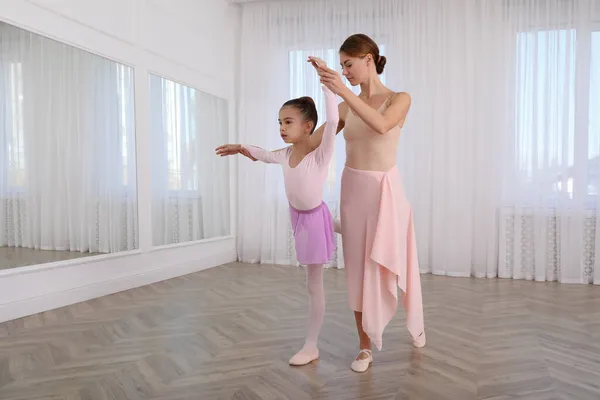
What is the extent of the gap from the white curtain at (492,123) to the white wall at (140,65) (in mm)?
919

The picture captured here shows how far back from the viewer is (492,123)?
16.2 ft

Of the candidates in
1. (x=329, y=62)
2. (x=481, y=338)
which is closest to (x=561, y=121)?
(x=329, y=62)

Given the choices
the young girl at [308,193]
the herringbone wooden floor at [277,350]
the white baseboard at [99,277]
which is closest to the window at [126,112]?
the white baseboard at [99,277]

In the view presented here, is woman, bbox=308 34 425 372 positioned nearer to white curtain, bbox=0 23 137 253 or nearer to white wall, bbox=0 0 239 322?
white curtain, bbox=0 23 137 253

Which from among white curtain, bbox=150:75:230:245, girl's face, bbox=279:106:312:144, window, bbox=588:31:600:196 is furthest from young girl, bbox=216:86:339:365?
window, bbox=588:31:600:196

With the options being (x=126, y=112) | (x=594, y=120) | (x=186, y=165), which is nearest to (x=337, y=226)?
(x=126, y=112)

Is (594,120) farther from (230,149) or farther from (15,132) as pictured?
(15,132)

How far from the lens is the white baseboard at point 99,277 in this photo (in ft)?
10.6

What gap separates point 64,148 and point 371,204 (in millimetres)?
2363

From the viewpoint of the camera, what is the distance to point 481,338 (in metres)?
2.80

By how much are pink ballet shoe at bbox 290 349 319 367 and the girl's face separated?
97 cm

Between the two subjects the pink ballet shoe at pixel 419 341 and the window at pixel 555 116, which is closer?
the pink ballet shoe at pixel 419 341

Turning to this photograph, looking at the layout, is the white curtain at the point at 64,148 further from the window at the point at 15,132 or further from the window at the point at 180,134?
the window at the point at 180,134

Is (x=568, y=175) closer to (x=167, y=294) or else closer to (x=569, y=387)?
(x=569, y=387)
